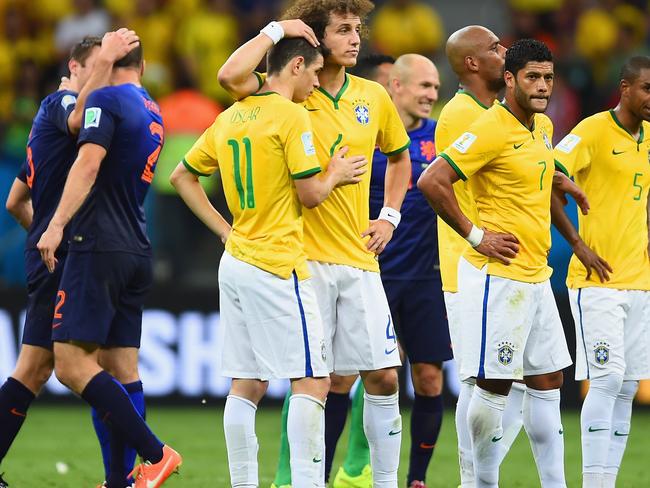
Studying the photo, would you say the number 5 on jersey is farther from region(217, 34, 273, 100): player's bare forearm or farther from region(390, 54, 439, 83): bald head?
region(390, 54, 439, 83): bald head

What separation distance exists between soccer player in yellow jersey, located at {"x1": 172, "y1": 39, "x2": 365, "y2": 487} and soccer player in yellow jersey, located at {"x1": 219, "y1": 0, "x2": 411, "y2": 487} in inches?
13.1

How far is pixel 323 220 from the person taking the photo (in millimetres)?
6820

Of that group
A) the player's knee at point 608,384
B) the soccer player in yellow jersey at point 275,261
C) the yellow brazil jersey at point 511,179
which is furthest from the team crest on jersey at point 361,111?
the player's knee at point 608,384

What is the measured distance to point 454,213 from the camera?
6.60 metres

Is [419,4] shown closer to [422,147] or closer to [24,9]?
[24,9]

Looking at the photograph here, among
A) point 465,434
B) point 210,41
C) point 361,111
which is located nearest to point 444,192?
point 361,111

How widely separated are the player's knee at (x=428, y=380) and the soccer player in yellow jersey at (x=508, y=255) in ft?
5.22

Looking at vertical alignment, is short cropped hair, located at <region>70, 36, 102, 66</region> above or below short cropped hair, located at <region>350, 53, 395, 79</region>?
below

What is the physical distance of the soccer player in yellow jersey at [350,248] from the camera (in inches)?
267

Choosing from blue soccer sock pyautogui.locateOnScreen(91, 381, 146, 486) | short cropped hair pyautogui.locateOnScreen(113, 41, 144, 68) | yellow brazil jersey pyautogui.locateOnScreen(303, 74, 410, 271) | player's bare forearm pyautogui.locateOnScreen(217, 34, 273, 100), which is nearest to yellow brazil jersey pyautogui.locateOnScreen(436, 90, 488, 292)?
yellow brazil jersey pyautogui.locateOnScreen(303, 74, 410, 271)

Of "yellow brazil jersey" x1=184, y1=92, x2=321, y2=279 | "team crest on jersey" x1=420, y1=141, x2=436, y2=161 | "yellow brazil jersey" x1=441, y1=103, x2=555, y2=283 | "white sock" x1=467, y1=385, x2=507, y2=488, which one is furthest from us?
"team crest on jersey" x1=420, y1=141, x2=436, y2=161

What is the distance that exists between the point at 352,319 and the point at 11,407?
2149 millimetres

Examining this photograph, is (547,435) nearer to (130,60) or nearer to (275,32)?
(275,32)

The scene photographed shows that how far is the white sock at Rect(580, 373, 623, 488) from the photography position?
7285 millimetres
